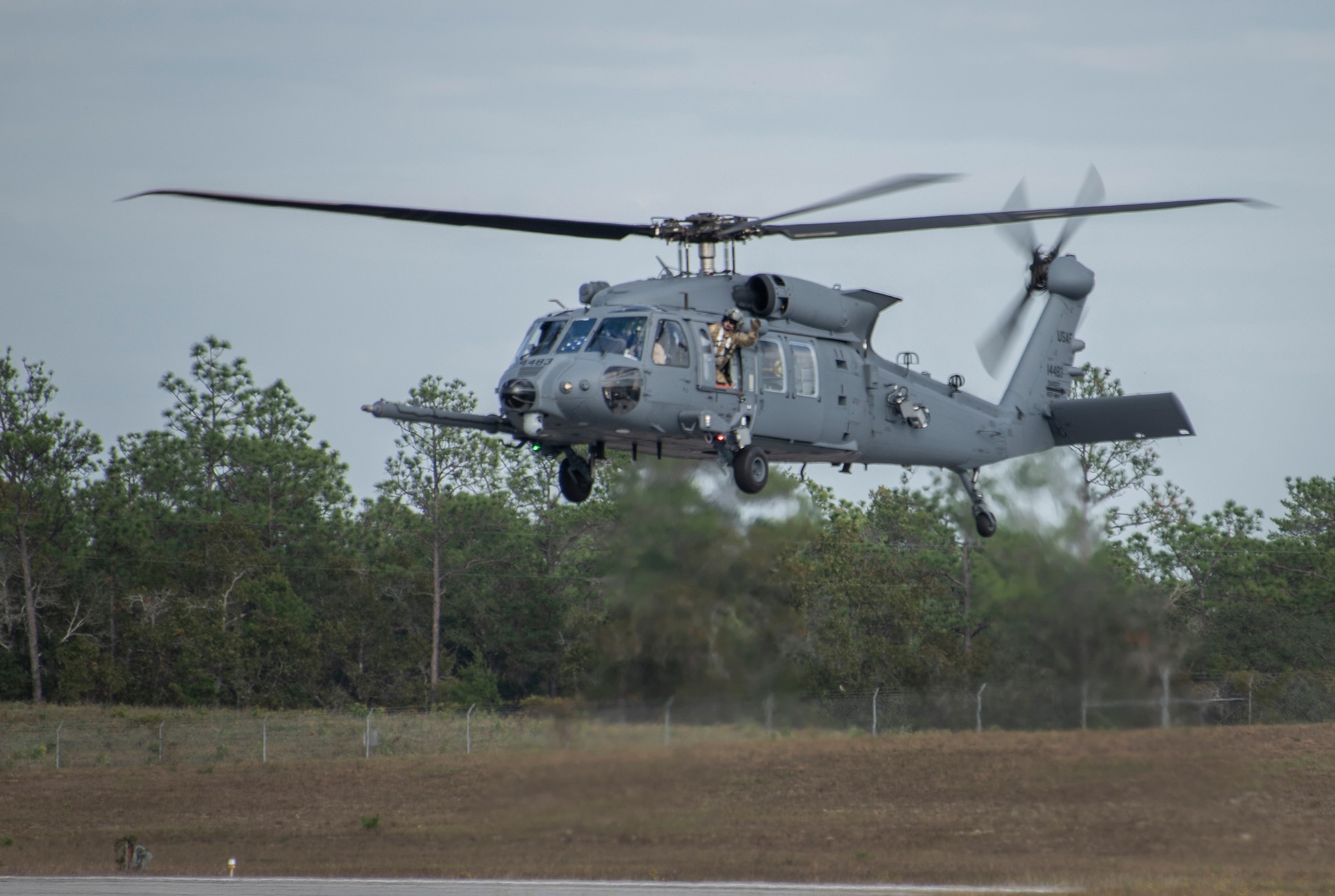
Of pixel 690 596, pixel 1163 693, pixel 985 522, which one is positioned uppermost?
pixel 985 522

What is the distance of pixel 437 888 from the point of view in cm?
2781

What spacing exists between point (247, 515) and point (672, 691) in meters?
42.3

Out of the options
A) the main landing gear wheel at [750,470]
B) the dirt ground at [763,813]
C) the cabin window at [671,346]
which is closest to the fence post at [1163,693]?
the dirt ground at [763,813]

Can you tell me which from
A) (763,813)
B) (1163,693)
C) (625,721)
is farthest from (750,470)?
(763,813)

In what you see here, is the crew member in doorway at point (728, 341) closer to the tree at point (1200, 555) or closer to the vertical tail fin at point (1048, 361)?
the vertical tail fin at point (1048, 361)

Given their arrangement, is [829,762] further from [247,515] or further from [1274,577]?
[247,515]

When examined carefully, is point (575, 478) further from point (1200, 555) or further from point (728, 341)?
point (1200, 555)

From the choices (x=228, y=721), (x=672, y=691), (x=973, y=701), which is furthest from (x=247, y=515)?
(x=672, y=691)

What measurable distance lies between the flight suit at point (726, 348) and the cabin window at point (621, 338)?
45.3 inches

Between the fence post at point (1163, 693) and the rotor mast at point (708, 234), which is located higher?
the rotor mast at point (708, 234)

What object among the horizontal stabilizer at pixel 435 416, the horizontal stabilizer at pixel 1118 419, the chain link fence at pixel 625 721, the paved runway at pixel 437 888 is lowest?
the paved runway at pixel 437 888

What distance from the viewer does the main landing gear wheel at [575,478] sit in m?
20.6

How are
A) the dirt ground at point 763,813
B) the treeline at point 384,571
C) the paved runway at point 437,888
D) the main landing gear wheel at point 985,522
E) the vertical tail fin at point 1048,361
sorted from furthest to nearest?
the treeline at point 384,571
the paved runway at point 437,888
the vertical tail fin at point 1048,361
the main landing gear wheel at point 985,522
the dirt ground at point 763,813

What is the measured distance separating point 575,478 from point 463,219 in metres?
3.91
